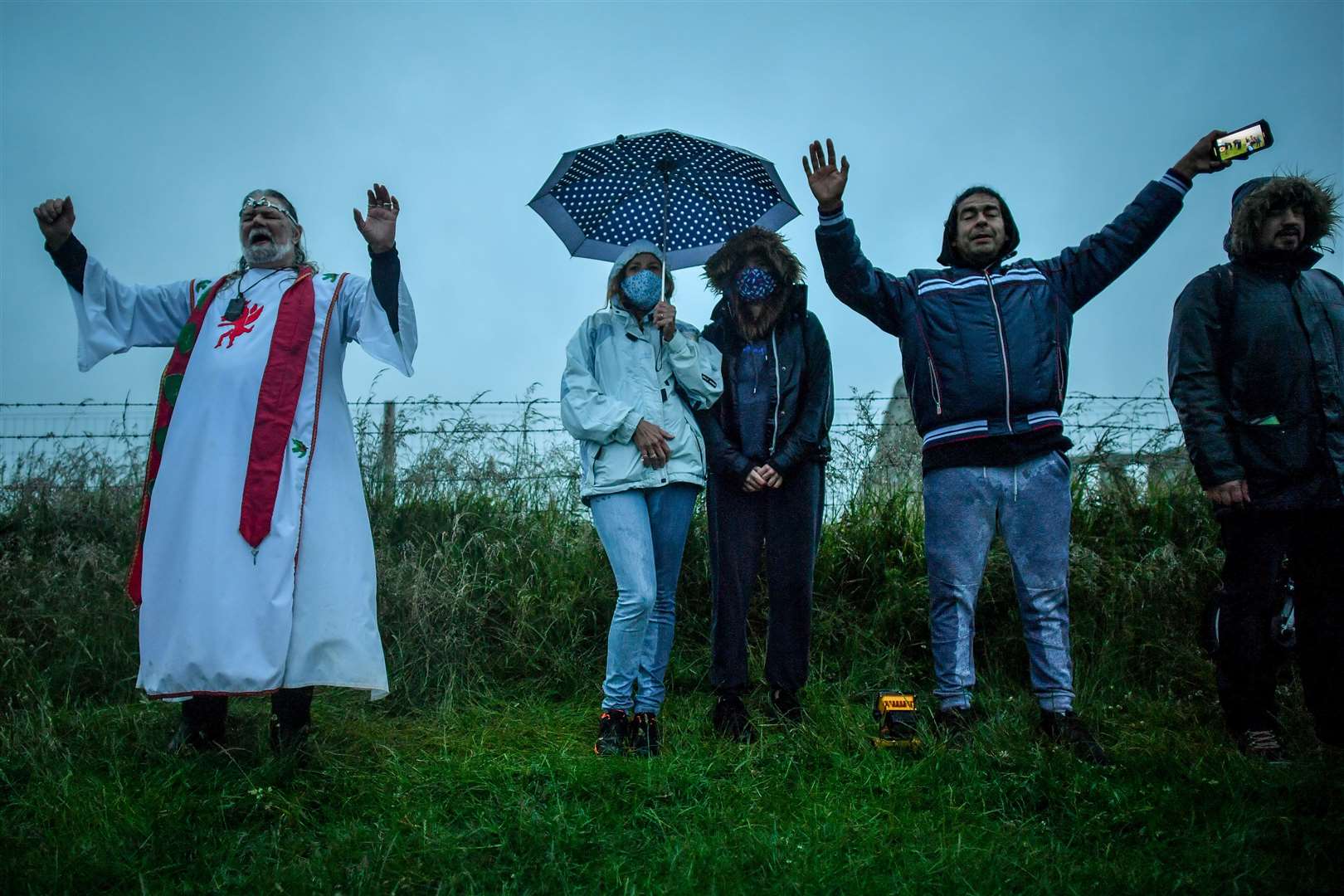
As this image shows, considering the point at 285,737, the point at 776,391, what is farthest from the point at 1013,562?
the point at 285,737

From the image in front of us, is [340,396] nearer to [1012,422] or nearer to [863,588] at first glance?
[1012,422]

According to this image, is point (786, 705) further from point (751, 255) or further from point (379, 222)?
point (379, 222)

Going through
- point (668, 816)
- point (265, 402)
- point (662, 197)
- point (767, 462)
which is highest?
point (662, 197)

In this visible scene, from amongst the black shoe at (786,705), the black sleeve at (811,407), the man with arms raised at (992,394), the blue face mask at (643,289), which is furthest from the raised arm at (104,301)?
the black shoe at (786,705)

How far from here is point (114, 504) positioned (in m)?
6.04

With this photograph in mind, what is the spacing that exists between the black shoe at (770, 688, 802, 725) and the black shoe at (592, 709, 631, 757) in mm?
656

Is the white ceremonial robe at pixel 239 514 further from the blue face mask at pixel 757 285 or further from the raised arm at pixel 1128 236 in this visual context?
the raised arm at pixel 1128 236

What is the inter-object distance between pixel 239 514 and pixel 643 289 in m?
1.78

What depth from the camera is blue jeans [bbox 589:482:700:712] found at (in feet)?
11.9

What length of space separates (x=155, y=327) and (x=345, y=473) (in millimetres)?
984

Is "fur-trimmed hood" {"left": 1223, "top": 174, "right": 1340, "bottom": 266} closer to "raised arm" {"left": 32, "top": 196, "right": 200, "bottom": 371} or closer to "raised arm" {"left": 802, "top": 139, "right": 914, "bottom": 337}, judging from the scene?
"raised arm" {"left": 802, "top": 139, "right": 914, "bottom": 337}

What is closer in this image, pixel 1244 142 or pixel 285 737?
pixel 285 737

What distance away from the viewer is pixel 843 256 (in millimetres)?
3742

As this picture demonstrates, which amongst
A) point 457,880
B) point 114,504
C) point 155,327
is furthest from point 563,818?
point 114,504
